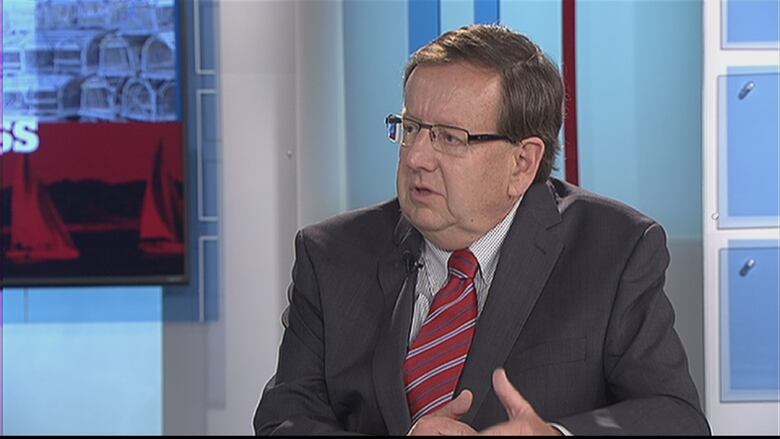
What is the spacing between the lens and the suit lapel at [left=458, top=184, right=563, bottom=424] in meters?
1.63

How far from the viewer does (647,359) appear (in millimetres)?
1603

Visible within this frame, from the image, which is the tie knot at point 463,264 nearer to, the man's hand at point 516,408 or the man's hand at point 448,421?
the man's hand at point 448,421

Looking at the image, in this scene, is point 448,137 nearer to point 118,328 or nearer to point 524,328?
point 524,328

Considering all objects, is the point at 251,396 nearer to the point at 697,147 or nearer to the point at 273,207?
the point at 273,207

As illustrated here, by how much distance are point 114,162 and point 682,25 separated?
5.06 feet

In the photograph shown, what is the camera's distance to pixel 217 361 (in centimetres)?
312

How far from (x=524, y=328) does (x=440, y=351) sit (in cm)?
13

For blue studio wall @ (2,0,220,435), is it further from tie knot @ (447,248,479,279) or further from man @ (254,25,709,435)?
tie knot @ (447,248,479,279)

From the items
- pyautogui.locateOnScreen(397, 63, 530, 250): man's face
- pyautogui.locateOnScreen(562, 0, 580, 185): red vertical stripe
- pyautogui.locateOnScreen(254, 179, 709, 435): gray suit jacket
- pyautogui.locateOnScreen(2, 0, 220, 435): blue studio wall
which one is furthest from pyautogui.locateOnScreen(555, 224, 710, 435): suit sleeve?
pyautogui.locateOnScreen(2, 0, 220, 435): blue studio wall

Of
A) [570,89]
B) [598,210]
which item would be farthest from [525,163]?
[570,89]

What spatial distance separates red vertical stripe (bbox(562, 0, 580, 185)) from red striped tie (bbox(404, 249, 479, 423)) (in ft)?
4.18

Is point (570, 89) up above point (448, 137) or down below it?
above

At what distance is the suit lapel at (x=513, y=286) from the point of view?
1628mm

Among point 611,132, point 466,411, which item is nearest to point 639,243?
point 466,411
